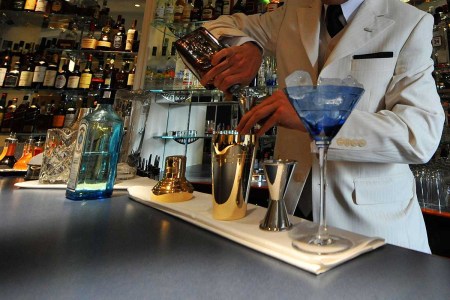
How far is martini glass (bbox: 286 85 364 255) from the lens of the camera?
417 millimetres

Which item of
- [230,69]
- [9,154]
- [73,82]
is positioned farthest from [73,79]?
[230,69]

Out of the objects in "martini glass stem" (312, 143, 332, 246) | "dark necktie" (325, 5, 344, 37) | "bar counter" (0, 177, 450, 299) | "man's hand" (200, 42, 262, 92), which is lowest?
"bar counter" (0, 177, 450, 299)

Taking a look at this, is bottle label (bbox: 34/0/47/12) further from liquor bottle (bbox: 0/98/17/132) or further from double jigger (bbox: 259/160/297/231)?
double jigger (bbox: 259/160/297/231)

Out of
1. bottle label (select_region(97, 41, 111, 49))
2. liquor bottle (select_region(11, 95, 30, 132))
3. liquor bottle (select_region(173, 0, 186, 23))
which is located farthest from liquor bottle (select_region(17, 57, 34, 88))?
liquor bottle (select_region(173, 0, 186, 23))

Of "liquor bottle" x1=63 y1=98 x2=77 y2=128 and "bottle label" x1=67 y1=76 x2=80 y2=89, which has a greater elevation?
"bottle label" x1=67 y1=76 x2=80 y2=89

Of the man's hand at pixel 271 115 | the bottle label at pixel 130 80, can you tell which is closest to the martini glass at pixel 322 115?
the man's hand at pixel 271 115

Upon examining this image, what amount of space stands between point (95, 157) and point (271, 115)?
48 centimetres

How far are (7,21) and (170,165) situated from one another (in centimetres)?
324

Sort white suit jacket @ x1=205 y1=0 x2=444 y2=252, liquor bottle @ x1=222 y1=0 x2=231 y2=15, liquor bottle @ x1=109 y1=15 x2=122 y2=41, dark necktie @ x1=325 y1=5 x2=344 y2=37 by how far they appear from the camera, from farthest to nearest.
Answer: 1. liquor bottle @ x1=109 y1=15 x2=122 y2=41
2. liquor bottle @ x1=222 y1=0 x2=231 y2=15
3. dark necktie @ x1=325 y1=5 x2=344 y2=37
4. white suit jacket @ x1=205 y1=0 x2=444 y2=252

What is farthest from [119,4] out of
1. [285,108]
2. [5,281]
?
[5,281]

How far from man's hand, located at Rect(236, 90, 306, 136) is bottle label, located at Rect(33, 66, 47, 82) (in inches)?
110

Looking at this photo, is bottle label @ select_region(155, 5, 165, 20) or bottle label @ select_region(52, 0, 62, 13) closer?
bottle label @ select_region(155, 5, 165, 20)

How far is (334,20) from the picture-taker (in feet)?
3.26

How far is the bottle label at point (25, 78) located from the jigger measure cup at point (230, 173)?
9.40 ft
